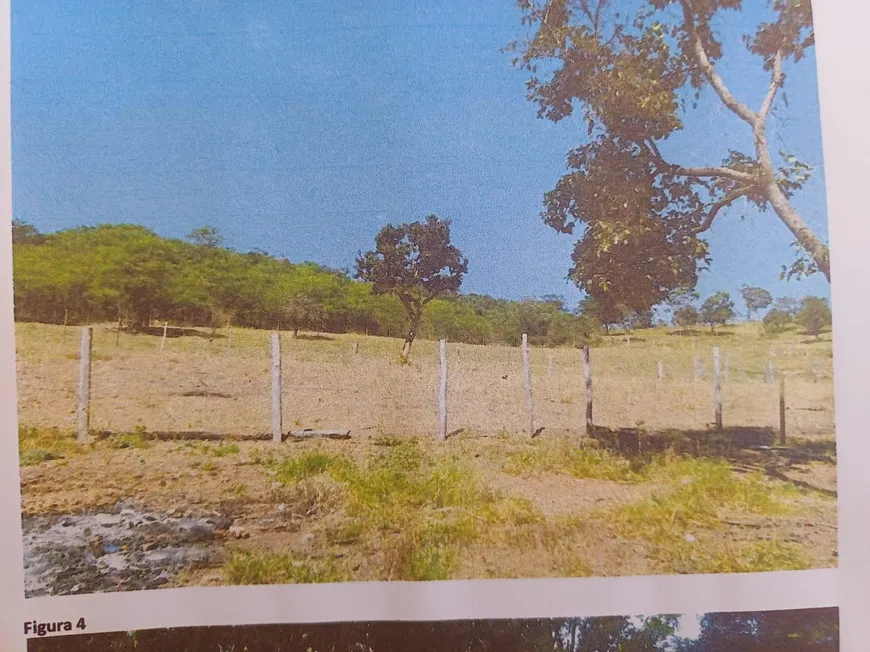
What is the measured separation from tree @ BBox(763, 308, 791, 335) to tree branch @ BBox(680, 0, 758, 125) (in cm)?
71

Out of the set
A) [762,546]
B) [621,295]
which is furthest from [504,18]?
[762,546]

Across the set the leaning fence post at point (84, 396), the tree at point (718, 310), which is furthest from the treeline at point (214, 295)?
the tree at point (718, 310)

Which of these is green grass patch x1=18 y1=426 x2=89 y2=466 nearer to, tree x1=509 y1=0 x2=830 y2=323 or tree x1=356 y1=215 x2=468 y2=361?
tree x1=356 y1=215 x2=468 y2=361

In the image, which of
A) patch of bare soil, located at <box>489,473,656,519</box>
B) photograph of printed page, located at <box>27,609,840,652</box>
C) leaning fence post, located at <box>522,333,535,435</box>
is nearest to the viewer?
photograph of printed page, located at <box>27,609,840,652</box>

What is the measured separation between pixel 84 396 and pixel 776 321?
2.51 meters

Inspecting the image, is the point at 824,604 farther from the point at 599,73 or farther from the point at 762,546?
the point at 599,73

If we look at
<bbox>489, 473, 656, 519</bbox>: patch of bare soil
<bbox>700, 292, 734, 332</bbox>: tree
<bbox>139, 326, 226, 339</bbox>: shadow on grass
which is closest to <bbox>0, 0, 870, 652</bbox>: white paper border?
<bbox>489, 473, 656, 519</bbox>: patch of bare soil

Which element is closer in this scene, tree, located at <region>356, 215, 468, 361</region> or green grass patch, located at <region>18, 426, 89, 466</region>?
green grass patch, located at <region>18, 426, 89, 466</region>

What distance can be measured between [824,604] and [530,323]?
1.43m

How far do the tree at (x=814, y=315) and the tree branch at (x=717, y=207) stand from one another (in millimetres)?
439

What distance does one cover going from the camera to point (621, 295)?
2.17 m

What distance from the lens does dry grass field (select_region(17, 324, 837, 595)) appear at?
197cm

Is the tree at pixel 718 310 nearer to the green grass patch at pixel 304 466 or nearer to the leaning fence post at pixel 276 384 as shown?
the green grass patch at pixel 304 466

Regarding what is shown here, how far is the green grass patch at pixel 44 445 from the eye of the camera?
78.0 inches
